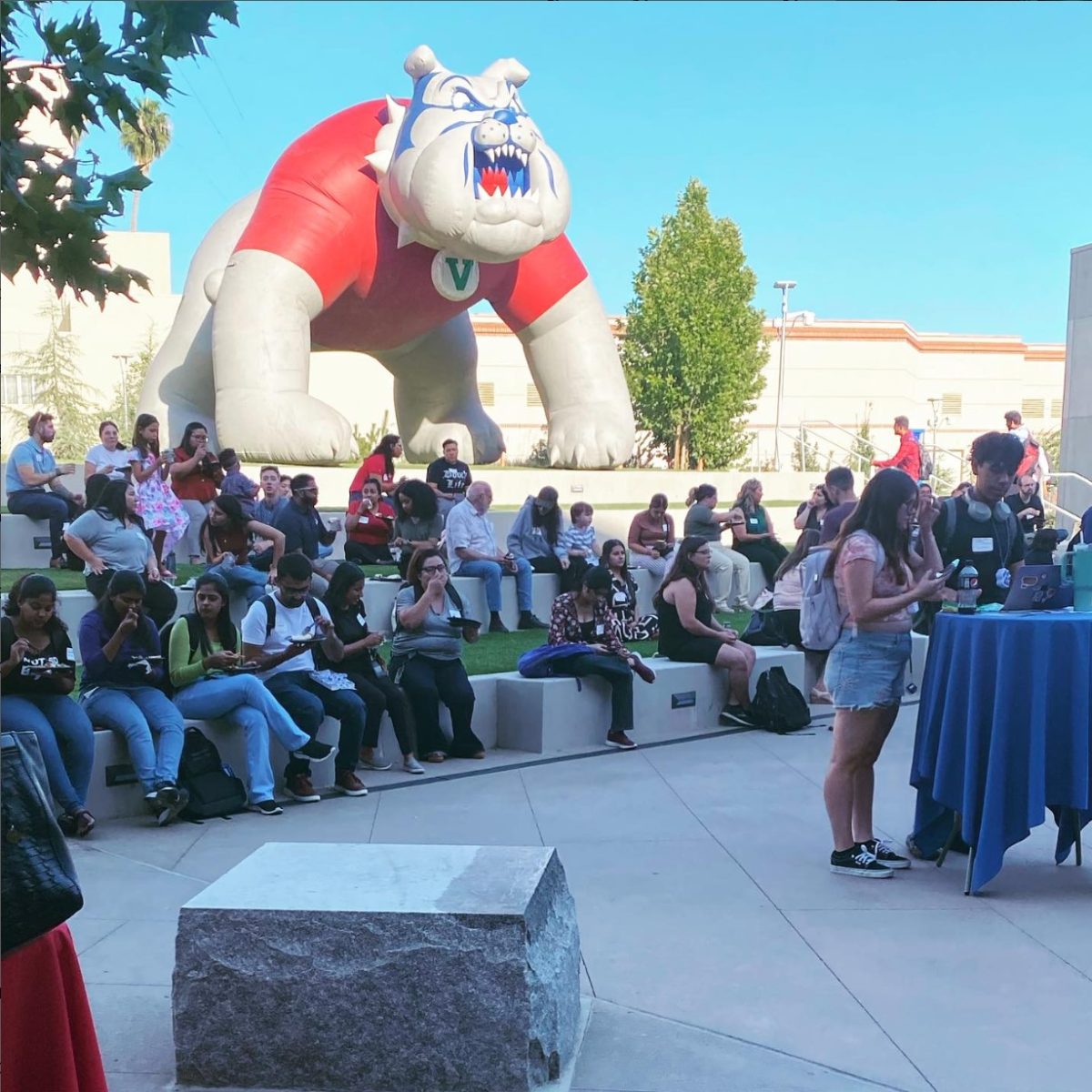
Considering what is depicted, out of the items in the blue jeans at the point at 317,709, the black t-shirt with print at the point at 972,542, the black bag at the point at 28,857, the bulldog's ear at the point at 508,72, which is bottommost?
the blue jeans at the point at 317,709

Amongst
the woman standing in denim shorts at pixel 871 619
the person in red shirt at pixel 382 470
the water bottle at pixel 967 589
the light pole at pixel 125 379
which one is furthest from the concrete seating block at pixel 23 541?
the light pole at pixel 125 379

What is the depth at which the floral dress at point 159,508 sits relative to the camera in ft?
34.6

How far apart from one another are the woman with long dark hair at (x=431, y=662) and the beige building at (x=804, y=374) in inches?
1069

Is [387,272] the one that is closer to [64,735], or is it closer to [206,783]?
[206,783]

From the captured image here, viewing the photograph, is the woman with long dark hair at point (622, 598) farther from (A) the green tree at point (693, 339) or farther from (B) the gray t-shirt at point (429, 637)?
(A) the green tree at point (693, 339)

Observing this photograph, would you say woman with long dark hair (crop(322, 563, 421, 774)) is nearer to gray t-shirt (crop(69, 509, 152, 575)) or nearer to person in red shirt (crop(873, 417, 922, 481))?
gray t-shirt (crop(69, 509, 152, 575))

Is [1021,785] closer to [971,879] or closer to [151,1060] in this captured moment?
[971,879]

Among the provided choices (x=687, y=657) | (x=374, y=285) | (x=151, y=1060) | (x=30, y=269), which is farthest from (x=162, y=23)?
(x=374, y=285)

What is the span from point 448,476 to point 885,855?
783 cm

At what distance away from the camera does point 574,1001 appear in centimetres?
388

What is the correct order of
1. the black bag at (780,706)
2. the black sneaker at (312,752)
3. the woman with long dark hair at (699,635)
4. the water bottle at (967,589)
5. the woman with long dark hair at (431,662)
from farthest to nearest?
1. the woman with long dark hair at (699,635)
2. the black bag at (780,706)
3. the woman with long dark hair at (431,662)
4. the black sneaker at (312,752)
5. the water bottle at (967,589)

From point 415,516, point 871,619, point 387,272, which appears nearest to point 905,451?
point 387,272

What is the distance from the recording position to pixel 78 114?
354cm

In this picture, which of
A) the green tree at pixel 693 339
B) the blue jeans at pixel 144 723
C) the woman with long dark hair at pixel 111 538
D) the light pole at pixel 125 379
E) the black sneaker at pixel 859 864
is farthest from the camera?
the light pole at pixel 125 379
